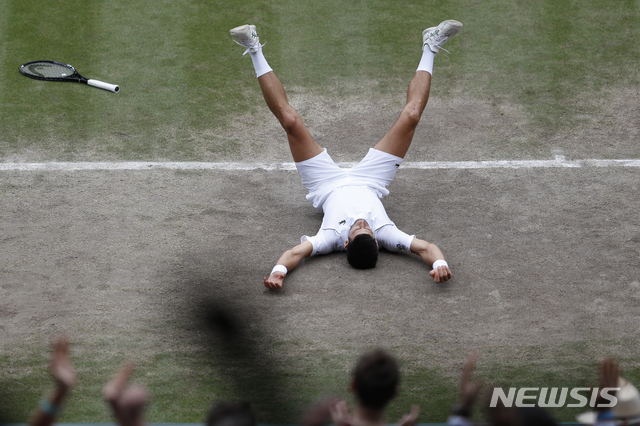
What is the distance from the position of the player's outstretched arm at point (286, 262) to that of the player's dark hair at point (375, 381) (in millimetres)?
3078

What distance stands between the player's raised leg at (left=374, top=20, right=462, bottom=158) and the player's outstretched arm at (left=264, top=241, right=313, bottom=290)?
1.53 m

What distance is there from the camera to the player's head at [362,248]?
6.98 metres

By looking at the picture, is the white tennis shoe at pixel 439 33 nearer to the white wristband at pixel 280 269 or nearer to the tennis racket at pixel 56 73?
the white wristband at pixel 280 269

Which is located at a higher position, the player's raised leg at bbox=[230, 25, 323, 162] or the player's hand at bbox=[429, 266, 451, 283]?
the player's raised leg at bbox=[230, 25, 323, 162]

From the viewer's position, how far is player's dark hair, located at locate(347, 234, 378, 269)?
698cm

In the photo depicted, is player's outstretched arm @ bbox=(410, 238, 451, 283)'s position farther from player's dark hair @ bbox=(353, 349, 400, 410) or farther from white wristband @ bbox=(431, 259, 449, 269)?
player's dark hair @ bbox=(353, 349, 400, 410)

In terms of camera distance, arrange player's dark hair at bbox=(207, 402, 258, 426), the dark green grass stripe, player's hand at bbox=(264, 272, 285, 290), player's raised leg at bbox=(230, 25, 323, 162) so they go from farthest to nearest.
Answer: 1. the dark green grass stripe
2. player's raised leg at bbox=(230, 25, 323, 162)
3. player's hand at bbox=(264, 272, 285, 290)
4. player's dark hair at bbox=(207, 402, 258, 426)

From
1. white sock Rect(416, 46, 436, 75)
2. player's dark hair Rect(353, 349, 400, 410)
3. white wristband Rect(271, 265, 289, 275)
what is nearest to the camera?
player's dark hair Rect(353, 349, 400, 410)

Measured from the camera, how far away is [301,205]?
8234 millimetres

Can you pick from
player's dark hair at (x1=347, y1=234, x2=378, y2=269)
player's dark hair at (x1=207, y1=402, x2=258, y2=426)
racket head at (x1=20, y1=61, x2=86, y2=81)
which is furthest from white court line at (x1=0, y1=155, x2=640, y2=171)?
player's dark hair at (x1=207, y1=402, x2=258, y2=426)

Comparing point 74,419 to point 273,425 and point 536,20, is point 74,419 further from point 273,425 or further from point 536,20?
point 536,20

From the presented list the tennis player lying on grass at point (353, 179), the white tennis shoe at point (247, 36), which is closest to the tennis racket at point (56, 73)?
the white tennis shoe at point (247, 36)

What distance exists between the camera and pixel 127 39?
35.2 ft

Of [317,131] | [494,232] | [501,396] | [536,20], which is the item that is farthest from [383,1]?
[501,396]
